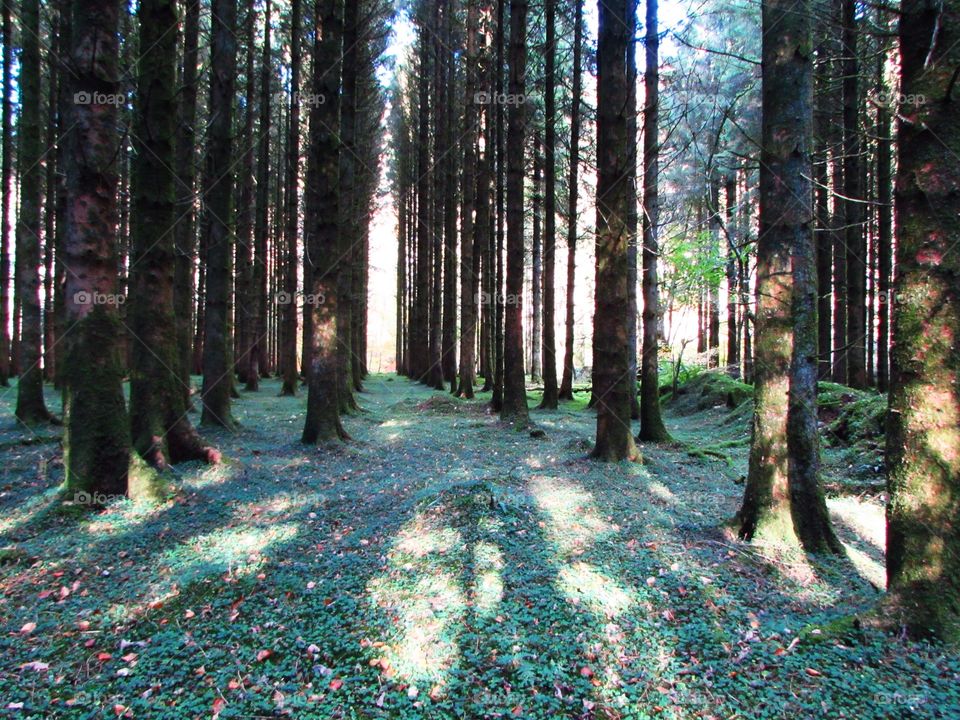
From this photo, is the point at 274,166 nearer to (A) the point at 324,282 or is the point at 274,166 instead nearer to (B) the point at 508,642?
(A) the point at 324,282

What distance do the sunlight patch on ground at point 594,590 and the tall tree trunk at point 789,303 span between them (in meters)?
1.54

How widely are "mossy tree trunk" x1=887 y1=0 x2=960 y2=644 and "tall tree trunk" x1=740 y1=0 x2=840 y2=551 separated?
1.23 metres

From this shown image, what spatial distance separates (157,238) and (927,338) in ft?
26.4

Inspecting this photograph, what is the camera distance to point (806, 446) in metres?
4.26

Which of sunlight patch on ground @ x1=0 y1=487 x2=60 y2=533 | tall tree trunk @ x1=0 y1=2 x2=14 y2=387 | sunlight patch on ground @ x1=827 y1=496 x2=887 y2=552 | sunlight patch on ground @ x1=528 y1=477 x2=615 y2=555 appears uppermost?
tall tree trunk @ x1=0 y1=2 x2=14 y2=387

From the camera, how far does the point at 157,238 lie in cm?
695

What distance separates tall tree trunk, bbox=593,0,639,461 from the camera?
23.9ft

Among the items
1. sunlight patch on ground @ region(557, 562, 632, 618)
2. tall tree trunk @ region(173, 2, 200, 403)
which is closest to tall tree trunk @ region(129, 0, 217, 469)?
tall tree trunk @ region(173, 2, 200, 403)

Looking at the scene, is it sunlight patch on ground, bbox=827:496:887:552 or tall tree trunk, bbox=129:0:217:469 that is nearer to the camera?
sunlight patch on ground, bbox=827:496:887:552

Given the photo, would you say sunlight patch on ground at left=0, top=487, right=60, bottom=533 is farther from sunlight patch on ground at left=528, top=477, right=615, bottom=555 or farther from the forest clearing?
sunlight patch on ground at left=528, top=477, right=615, bottom=555

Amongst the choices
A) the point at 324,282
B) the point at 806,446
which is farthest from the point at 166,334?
the point at 806,446

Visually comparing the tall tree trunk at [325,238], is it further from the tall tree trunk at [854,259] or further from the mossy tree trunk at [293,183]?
the tall tree trunk at [854,259]

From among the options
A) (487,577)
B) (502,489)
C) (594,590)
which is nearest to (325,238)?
(502,489)

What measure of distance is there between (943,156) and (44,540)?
22.5ft
